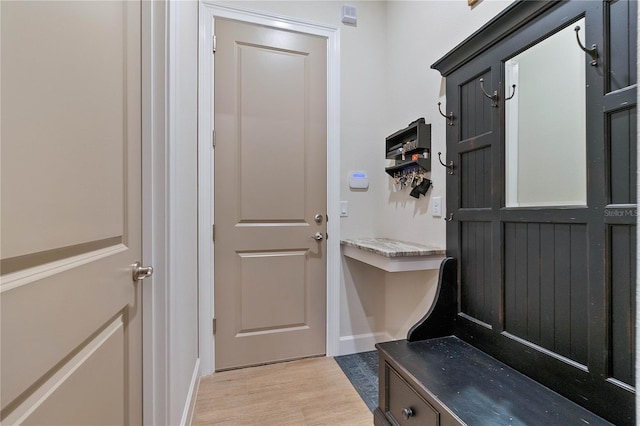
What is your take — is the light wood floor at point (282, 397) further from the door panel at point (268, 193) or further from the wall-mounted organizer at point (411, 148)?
the wall-mounted organizer at point (411, 148)

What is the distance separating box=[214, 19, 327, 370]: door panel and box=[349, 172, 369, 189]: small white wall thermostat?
0.76 ft

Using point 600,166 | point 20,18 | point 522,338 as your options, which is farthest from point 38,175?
point 522,338

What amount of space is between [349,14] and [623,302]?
2.35 metres

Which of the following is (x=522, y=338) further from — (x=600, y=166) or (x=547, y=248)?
(x=600, y=166)

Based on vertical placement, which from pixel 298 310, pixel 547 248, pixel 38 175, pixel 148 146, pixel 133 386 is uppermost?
pixel 148 146

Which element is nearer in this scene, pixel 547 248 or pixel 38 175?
pixel 38 175

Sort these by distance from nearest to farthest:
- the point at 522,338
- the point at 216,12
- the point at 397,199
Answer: the point at 522,338 < the point at 216,12 < the point at 397,199

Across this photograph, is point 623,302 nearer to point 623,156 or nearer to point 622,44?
point 623,156

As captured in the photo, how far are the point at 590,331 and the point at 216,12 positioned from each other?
258 cm

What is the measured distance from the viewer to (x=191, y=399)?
161 centimetres

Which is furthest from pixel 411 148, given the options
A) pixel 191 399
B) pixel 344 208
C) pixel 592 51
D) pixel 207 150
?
pixel 191 399

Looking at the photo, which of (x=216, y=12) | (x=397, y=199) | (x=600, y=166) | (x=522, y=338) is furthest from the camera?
(x=397, y=199)

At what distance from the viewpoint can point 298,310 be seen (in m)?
2.22

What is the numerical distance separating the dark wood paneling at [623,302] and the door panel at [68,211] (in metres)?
1.42
